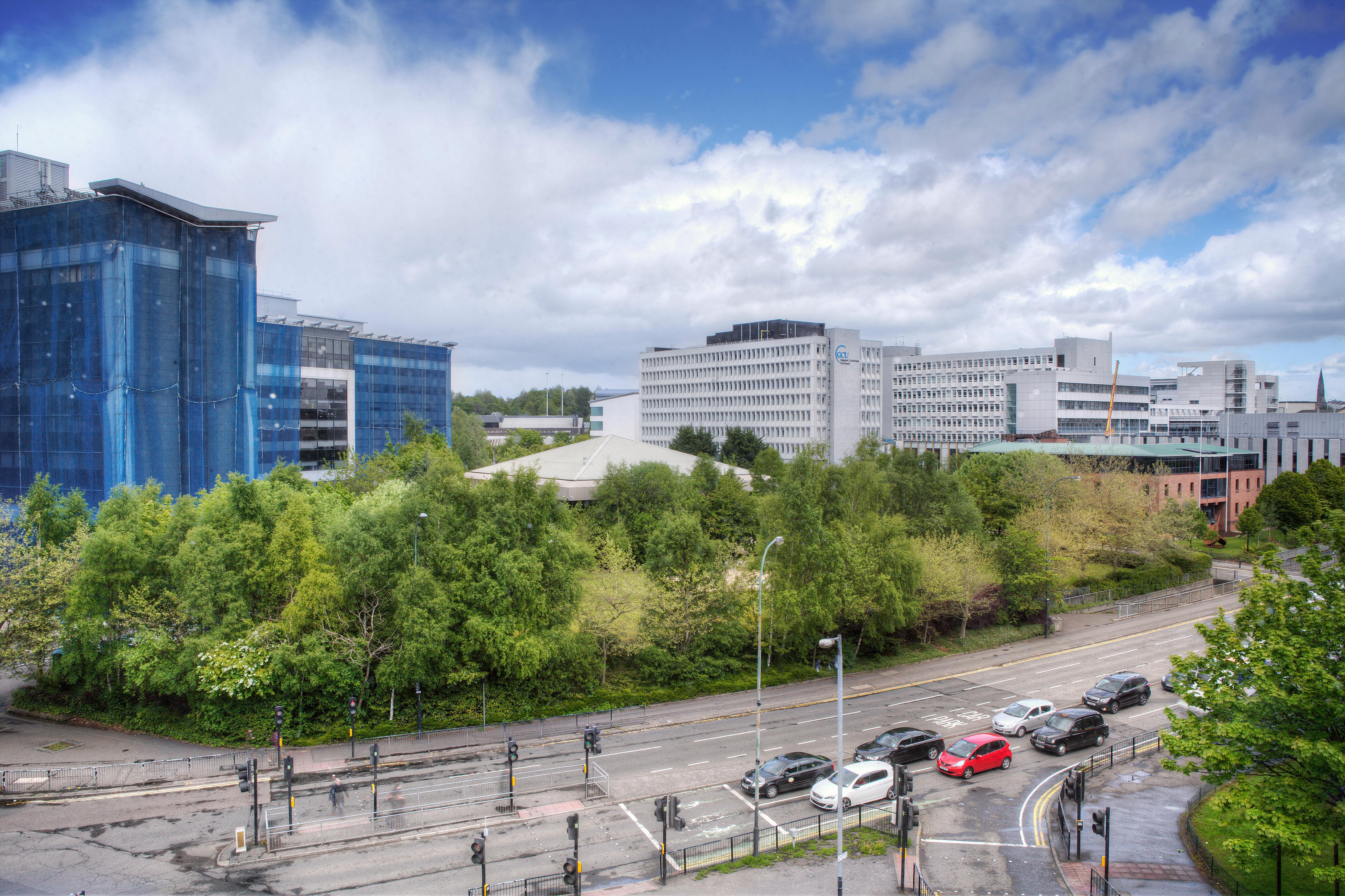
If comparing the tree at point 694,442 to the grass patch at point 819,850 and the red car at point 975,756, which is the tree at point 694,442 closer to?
the red car at point 975,756

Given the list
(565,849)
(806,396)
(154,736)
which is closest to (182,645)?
(154,736)

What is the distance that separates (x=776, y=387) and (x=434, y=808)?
114m

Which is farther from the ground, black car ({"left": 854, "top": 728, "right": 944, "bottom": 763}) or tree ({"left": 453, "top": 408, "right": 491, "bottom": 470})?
tree ({"left": 453, "top": 408, "right": 491, "bottom": 470})

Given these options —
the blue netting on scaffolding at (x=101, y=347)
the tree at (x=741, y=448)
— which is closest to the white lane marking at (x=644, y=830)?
the blue netting on scaffolding at (x=101, y=347)

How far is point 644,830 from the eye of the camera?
79.3 ft

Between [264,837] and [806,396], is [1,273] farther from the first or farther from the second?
[806,396]

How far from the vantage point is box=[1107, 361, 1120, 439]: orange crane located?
122 meters

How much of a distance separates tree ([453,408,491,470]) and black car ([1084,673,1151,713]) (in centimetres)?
6935

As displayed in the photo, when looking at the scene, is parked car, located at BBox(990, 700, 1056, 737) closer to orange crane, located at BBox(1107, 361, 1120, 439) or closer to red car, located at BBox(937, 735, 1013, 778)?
red car, located at BBox(937, 735, 1013, 778)

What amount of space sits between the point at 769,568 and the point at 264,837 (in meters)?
25.3

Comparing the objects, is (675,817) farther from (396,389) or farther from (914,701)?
(396,389)

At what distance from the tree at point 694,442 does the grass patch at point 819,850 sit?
283 ft

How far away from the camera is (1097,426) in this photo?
125 metres

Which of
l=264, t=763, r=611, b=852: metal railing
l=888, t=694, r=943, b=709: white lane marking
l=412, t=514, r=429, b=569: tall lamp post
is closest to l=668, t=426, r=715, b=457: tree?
l=888, t=694, r=943, b=709: white lane marking
